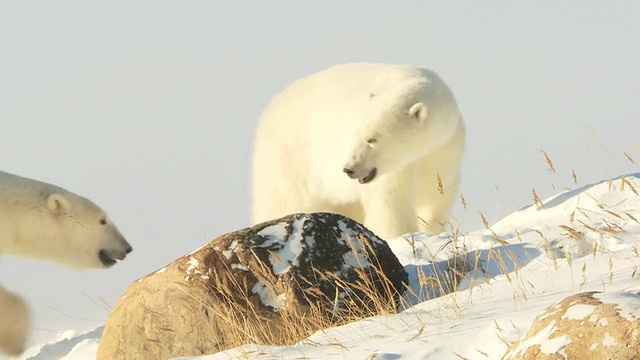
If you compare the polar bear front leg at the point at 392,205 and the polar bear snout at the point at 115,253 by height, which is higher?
the polar bear snout at the point at 115,253

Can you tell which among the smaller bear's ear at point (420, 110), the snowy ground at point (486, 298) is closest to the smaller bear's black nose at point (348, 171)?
the smaller bear's ear at point (420, 110)

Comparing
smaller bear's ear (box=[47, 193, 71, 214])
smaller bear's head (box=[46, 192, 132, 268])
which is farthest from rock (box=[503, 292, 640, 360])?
smaller bear's head (box=[46, 192, 132, 268])

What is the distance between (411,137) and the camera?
916cm

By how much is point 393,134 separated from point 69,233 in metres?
3.44

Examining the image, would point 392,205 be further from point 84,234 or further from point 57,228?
point 57,228

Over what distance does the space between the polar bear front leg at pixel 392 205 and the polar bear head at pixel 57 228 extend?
2770 millimetres

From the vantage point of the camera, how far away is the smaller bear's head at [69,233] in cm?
1002

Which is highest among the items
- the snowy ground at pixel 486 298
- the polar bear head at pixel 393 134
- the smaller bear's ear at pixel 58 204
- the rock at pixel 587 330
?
the smaller bear's ear at pixel 58 204

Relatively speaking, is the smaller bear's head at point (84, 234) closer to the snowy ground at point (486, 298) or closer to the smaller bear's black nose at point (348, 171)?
the smaller bear's black nose at point (348, 171)

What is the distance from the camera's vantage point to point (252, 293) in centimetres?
600

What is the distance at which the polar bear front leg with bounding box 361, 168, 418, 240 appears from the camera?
351 inches

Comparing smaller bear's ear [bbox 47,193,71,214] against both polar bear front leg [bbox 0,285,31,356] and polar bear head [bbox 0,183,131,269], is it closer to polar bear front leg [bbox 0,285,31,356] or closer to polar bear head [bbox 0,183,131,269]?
polar bear head [bbox 0,183,131,269]

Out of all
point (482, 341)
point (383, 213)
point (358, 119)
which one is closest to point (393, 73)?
point (358, 119)

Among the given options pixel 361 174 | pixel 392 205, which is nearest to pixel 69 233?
pixel 361 174
